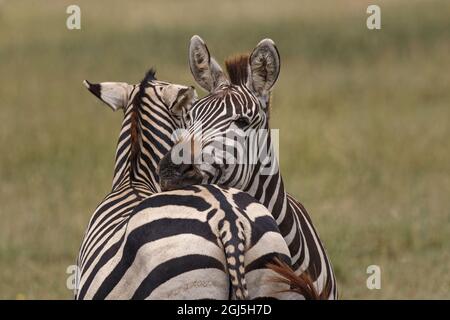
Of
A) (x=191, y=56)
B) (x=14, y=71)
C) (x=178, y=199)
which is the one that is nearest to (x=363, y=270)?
(x=191, y=56)

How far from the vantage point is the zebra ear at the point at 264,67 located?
6.10 metres

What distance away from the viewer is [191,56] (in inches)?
251

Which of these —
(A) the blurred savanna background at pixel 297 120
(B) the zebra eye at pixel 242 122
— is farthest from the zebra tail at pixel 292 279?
(A) the blurred savanna background at pixel 297 120

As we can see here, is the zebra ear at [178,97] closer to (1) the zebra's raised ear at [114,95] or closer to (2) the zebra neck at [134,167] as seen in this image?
(2) the zebra neck at [134,167]

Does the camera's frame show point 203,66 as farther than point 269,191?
Yes

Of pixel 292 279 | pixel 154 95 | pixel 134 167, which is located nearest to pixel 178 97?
pixel 154 95

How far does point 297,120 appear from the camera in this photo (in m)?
16.2

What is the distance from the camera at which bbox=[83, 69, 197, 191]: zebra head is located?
21.0 feet

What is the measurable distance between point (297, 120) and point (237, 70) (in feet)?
33.5

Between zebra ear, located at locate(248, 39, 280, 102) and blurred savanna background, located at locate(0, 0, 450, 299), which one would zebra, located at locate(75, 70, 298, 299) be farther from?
blurred savanna background, located at locate(0, 0, 450, 299)

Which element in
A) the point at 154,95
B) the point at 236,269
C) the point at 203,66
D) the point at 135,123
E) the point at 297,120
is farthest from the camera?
the point at 297,120

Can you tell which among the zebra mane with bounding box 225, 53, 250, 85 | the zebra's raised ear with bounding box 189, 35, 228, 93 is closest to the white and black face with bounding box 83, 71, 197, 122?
the zebra's raised ear with bounding box 189, 35, 228, 93

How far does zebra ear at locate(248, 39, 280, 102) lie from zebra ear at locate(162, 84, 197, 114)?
46 cm

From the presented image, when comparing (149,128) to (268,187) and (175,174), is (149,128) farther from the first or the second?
(175,174)
